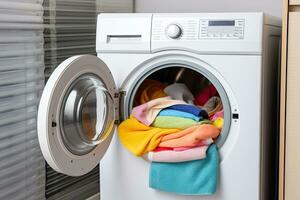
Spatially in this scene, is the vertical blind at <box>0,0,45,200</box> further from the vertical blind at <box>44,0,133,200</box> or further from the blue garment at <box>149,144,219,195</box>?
the blue garment at <box>149,144,219,195</box>

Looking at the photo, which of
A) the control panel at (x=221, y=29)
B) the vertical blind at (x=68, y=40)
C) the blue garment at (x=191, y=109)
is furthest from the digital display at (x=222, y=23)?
the vertical blind at (x=68, y=40)

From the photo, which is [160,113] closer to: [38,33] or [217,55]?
[217,55]

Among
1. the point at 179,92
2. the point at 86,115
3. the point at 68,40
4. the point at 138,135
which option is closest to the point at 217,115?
the point at 179,92

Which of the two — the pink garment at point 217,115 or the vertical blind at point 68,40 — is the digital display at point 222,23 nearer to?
the pink garment at point 217,115

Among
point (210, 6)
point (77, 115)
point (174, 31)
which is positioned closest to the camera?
point (77, 115)

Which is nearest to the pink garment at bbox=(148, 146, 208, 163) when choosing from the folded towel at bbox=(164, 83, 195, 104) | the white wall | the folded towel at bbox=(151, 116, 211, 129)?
the folded towel at bbox=(151, 116, 211, 129)

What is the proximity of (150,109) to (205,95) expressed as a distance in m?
0.31

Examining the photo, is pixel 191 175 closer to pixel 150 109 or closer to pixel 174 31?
pixel 150 109

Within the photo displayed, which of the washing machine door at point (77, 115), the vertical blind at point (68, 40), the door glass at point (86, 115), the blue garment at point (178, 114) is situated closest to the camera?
the washing machine door at point (77, 115)

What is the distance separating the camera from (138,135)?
1.59m

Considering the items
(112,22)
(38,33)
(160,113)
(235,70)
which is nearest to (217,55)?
(235,70)

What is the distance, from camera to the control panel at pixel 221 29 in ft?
4.95

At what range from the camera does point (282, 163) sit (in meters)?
1.51

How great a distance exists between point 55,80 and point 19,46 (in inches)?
13.5
